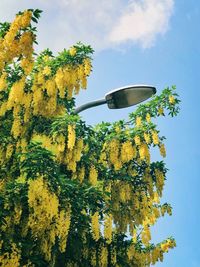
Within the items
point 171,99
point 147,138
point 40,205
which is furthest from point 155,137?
point 40,205

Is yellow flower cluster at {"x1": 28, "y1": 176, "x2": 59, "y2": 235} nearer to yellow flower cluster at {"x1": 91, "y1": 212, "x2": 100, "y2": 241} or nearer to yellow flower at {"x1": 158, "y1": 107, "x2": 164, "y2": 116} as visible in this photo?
yellow flower cluster at {"x1": 91, "y1": 212, "x2": 100, "y2": 241}

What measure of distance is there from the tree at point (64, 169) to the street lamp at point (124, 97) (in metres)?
1.54

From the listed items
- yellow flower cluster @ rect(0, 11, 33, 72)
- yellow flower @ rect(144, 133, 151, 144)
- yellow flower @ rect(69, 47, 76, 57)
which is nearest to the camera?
yellow flower cluster @ rect(0, 11, 33, 72)

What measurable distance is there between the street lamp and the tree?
1537 millimetres

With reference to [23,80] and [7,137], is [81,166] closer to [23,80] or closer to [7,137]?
[7,137]

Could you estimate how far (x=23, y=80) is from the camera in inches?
438

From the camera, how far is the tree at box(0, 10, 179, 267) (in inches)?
322

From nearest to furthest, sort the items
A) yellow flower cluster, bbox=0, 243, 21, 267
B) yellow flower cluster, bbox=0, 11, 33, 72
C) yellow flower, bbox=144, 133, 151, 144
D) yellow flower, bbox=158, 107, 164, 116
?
yellow flower cluster, bbox=0, 243, 21, 267 → yellow flower cluster, bbox=0, 11, 33, 72 → yellow flower, bbox=144, 133, 151, 144 → yellow flower, bbox=158, 107, 164, 116

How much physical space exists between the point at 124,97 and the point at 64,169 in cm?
448

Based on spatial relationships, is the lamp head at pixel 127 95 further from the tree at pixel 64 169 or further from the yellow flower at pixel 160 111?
the yellow flower at pixel 160 111

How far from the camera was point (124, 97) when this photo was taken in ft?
22.6

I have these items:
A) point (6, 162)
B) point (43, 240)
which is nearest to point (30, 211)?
point (43, 240)

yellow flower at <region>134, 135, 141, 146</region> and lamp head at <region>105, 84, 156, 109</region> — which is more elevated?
yellow flower at <region>134, 135, 141, 146</region>

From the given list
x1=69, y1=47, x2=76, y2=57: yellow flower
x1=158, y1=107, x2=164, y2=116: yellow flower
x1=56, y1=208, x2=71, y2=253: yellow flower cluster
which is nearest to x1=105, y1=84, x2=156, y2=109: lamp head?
x1=56, y1=208, x2=71, y2=253: yellow flower cluster
